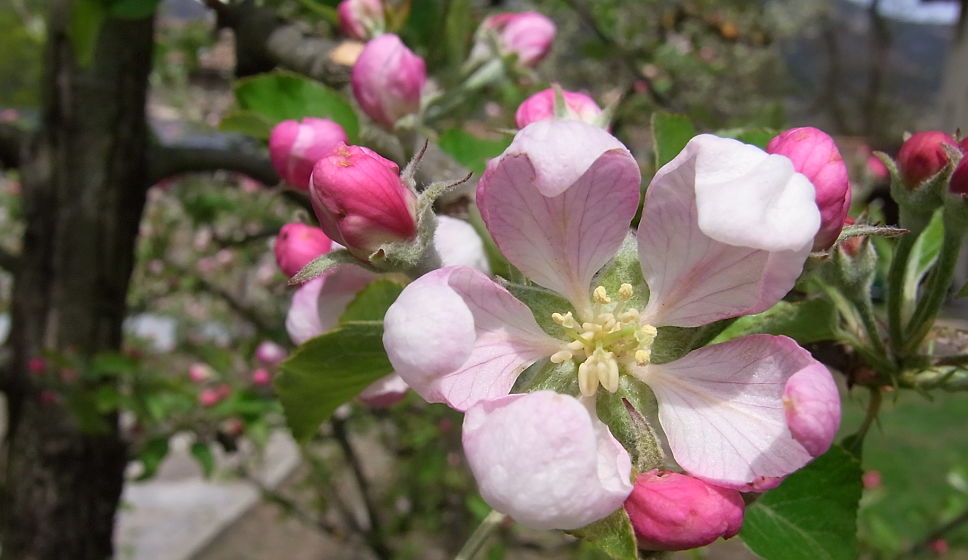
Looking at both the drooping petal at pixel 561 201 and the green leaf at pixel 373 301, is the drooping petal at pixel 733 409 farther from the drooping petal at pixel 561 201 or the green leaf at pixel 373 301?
the green leaf at pixel 373 301

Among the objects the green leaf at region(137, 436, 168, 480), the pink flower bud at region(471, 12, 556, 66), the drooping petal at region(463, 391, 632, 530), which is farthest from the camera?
the green leaf at region(137, 436, 168, 480)

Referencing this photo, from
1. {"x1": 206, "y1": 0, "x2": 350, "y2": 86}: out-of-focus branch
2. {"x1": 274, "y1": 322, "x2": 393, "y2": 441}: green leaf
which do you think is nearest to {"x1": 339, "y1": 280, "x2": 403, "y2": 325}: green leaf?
{"x1": 274, "y1": 322, "x2": 393, "y2": 441}: green leaf

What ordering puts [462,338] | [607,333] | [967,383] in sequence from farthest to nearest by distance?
[967,383] < [607,333] < [462,338]

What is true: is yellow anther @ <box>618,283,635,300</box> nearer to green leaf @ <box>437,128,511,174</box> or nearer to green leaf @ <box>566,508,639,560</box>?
green leaf @ <box>566,508,639,560</box>

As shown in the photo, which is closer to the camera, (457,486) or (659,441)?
(659,441)

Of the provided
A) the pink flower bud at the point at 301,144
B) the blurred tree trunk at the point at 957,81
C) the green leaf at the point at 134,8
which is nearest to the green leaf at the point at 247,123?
the pink flower bud at the point at 301,144

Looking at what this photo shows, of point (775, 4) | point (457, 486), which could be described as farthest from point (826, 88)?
point (457, 486)

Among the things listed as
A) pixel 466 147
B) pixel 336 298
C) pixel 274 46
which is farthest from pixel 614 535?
pixel 274 46

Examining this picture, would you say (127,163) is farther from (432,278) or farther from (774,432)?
(774,432)
